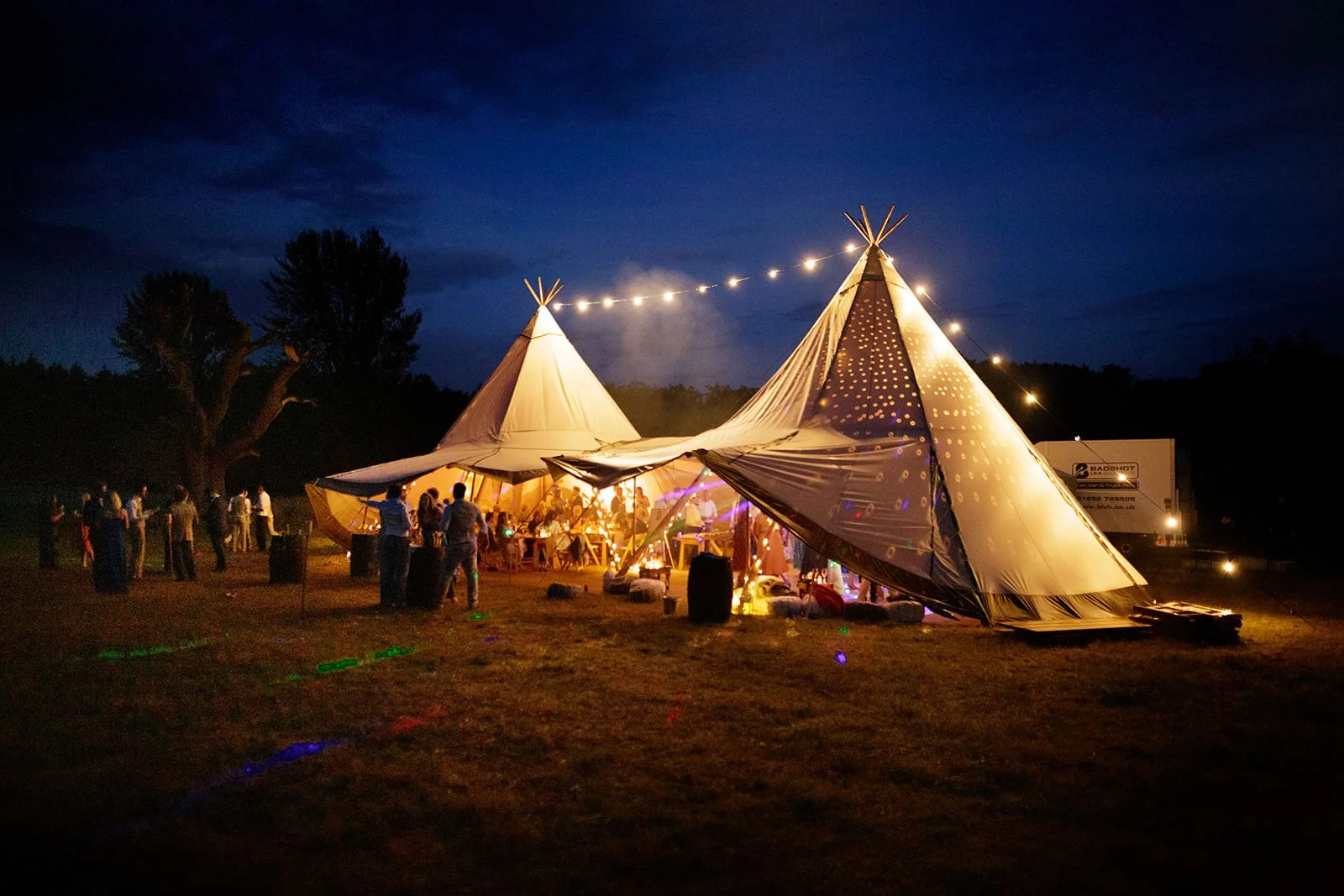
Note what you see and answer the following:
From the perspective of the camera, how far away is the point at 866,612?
8.58 m

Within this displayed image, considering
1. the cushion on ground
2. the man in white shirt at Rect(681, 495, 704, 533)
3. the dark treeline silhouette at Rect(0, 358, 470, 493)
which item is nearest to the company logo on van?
the man in white shirt at Rect(681, 495, 704, 533)

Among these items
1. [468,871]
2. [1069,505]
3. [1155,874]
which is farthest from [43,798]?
[1069,505]

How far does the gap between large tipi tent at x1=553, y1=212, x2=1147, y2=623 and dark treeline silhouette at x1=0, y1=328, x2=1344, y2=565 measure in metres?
12.6

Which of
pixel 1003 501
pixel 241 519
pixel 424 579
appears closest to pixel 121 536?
pixel 424 579

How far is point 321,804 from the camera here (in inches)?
Answer: 146

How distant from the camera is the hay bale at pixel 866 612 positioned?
852 cm

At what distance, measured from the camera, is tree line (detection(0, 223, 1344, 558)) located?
1842 cm

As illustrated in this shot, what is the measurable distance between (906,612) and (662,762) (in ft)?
15.7

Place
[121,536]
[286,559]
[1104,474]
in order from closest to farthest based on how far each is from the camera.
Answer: [121,536] < [286,559] < [1104,474]

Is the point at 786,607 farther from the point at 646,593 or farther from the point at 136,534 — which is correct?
the point at 136,534

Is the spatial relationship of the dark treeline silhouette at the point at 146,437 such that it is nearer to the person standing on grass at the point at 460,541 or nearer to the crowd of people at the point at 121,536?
the crowd of people at the point at 121,536

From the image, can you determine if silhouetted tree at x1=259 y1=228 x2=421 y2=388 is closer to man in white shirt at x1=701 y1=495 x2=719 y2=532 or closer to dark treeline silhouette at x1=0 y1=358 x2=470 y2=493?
dark treeline silhouette at x1=0 y1=358 x2=470 y2=493

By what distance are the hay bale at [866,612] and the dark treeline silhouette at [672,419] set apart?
45.5ft

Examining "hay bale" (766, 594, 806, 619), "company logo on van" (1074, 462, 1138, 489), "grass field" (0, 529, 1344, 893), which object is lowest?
"grass field" (0, 529, 1344, 893)
